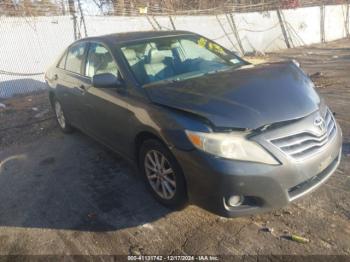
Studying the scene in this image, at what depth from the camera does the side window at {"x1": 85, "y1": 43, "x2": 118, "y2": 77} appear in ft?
13.1

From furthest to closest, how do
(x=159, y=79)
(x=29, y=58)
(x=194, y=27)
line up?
(x=194, y=27) → (x=29, y=58) → (x=159, y=79)

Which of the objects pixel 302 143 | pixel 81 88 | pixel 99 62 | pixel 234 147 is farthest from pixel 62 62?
pixel 302 143

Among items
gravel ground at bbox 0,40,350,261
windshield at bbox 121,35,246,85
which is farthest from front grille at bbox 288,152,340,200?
windshield at bbox 121,35,246,85

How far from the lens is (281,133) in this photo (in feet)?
8.81

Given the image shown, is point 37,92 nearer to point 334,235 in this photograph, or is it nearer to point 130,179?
point 130,179

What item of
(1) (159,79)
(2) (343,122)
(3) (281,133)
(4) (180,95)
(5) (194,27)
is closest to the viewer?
(3) (281,133)

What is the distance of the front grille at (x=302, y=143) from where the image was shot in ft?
8.77

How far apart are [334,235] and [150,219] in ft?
5.34

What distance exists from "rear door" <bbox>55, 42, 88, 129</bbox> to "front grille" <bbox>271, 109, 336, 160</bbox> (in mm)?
2842

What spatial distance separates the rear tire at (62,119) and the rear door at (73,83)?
27 centimetres

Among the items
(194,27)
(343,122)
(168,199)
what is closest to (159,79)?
(168,199)

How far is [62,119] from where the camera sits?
19.5 ft

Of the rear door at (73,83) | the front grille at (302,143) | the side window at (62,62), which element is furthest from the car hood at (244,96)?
the side window at (62,62)

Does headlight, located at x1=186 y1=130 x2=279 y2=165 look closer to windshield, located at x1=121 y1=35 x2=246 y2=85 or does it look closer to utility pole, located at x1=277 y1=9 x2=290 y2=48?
windshield, located at x1=121 y1=35 x2=246 y2=85
